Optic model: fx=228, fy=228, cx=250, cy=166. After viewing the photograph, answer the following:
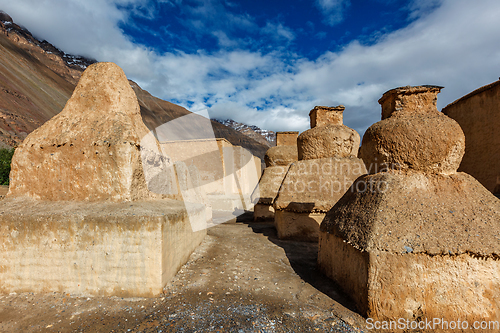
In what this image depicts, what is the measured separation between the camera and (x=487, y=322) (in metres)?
1.83

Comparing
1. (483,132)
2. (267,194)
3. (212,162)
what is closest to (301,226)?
(267,194)

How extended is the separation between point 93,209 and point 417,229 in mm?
3236

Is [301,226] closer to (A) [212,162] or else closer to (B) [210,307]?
(B) [210,307]

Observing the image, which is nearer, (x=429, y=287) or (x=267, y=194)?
(x=429, y=287)

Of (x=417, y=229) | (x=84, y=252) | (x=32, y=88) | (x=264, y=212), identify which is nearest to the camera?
(x=417, y=229)

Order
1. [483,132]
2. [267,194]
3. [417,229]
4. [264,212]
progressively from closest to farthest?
[417,229] → [483,132] → [264,212] → [267,194]

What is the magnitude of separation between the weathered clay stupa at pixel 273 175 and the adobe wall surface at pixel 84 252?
4571 millimetres

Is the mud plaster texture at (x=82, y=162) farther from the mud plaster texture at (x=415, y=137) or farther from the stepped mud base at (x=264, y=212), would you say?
the stepped mud base at (x=264, y=212)

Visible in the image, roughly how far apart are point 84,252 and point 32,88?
39258 millimetres

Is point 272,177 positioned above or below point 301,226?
above

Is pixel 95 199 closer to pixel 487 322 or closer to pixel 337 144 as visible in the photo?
pixel 487 322

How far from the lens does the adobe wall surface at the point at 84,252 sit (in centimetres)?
229

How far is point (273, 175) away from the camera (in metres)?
8.41

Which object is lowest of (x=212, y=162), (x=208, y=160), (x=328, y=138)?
(x=328, y=138)
